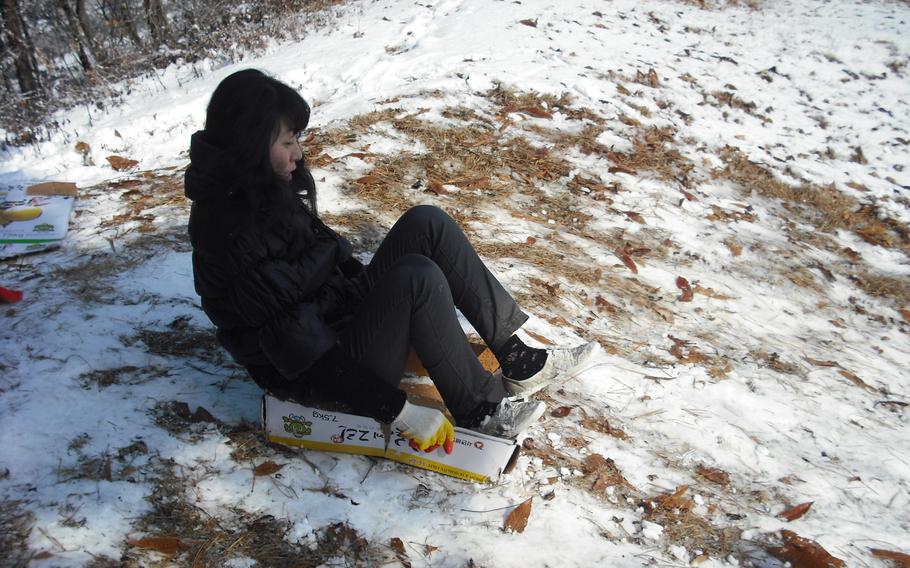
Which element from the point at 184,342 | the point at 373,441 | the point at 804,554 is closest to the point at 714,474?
the point at 804,554

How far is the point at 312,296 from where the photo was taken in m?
2.62

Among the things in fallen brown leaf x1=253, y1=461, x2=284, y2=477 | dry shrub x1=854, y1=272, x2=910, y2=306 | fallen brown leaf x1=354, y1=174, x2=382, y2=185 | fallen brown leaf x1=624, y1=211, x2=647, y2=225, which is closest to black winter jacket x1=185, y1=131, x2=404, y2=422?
fallen brown leaf x1=253, y1=461, x2=284, y2=477

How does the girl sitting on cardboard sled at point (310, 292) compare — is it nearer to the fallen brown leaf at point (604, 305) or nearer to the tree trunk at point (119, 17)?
the fallen brown leaf at point (604, 305)

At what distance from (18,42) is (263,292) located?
38.2 ft

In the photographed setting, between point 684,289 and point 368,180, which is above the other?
point 368,180

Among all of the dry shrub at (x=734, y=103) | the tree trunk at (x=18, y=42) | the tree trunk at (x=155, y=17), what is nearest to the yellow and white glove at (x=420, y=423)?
the dry shrub at (x=734, y=103)

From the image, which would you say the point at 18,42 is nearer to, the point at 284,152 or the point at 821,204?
the point at 284,152

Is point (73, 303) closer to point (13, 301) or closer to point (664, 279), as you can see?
point (13, 301)

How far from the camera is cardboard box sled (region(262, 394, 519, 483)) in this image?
2.59 metres

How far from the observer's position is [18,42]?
10.5m

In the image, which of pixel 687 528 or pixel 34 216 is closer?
pixel 687 528

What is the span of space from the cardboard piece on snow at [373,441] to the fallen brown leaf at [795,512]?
4.43 ft

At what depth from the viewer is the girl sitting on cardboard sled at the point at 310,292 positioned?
2219 mm

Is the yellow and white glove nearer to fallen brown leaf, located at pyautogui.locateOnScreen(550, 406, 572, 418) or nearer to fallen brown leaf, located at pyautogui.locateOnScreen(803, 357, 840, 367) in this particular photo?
fallen brown leaf, located at pyautogui.locateOnScreen(550, 406, 572, 418)
